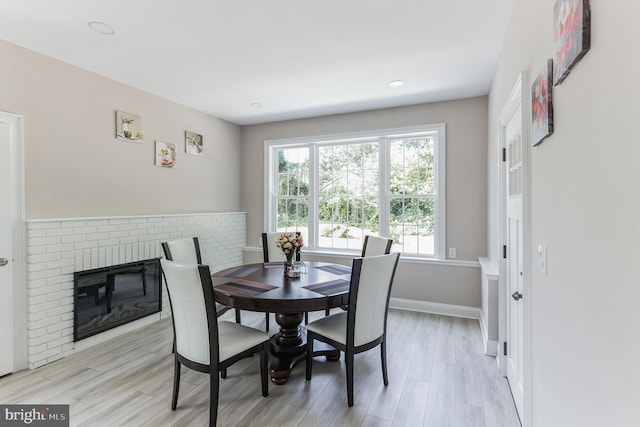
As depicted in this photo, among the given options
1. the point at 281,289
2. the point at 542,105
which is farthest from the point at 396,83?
the point at 281,289

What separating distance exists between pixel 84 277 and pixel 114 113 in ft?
5.61

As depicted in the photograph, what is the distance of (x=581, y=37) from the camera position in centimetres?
91

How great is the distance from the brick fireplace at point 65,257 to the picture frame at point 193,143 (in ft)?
3.36

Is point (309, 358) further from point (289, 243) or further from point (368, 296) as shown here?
point (289, 243)

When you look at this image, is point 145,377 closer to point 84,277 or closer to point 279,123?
point 84,277

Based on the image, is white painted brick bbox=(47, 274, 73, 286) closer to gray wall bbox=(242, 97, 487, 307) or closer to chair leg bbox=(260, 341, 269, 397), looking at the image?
chair leg bbox=(260, 341, 269, 397)

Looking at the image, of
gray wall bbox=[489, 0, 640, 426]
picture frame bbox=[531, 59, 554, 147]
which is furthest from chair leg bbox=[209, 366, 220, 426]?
picture frame bbox=[531, 59, 554, 147]

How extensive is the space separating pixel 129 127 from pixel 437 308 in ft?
13.8

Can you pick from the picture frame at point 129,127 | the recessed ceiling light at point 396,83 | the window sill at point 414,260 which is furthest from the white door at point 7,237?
the recessed ceiling light at point 396,83

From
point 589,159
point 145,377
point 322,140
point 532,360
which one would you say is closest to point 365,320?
point 532,360

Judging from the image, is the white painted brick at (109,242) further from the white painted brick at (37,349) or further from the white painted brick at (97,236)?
the white painted brick at (37,349)

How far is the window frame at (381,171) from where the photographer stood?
3.96m

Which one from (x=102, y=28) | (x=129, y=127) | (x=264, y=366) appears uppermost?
(x=102, y=28)

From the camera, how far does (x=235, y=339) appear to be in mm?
2139
